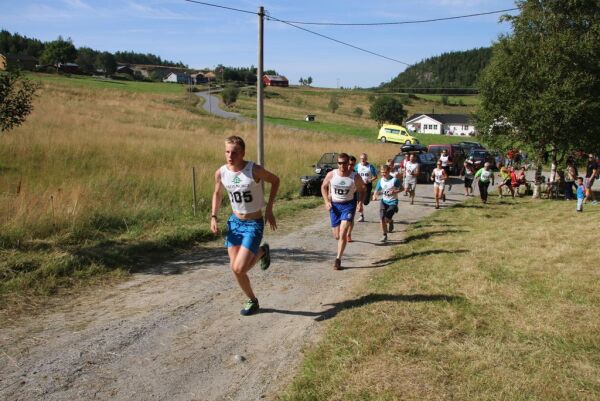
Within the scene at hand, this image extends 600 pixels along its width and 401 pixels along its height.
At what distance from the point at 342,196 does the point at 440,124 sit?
316 feet

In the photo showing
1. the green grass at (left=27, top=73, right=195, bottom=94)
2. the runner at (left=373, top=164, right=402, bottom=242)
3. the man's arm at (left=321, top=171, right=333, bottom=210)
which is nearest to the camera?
the man's arm at (left=321, top=171, right=333, bottom=210)

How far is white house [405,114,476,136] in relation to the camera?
9769 cm

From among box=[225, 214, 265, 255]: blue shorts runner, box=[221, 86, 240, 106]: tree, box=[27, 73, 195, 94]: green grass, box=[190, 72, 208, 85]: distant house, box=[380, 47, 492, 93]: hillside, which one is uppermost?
box=[380, 47, 492, 93]: hillside

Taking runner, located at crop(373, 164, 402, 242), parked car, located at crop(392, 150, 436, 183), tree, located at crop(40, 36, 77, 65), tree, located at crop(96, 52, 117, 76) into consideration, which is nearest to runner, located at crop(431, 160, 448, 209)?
runner, located at crop(373, 164, 402, 242)

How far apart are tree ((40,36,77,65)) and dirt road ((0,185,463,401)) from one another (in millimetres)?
121083

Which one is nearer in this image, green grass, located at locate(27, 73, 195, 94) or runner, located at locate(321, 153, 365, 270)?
runner, located at locate(321, 153, 365, 270)

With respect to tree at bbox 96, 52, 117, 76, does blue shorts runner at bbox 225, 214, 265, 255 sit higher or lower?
lower

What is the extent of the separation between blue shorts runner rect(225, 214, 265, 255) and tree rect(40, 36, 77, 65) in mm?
122207

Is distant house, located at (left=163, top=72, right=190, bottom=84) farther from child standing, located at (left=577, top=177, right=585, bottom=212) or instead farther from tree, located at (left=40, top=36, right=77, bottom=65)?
child standing, located at (left=577, top=177, right=585, bottom=212)

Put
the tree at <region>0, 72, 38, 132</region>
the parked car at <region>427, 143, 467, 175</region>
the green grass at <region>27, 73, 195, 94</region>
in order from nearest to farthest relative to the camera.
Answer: the tree at <region>0, 72, 38, 132</region>, the parked car at <region>427, 143, 467, 175</region>, the green grass at <region>27, 73, 195, 94</region>

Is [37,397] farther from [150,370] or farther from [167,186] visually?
[167,186]

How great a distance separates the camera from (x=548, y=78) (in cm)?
1577

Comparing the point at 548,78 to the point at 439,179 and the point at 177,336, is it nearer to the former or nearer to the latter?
the point at 439,179

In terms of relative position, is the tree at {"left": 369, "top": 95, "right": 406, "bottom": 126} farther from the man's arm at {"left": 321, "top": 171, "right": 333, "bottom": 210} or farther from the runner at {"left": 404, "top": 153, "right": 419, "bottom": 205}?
the man's arm at {"left": 321, "top": 171, "right": 333, "bottom": 210}
